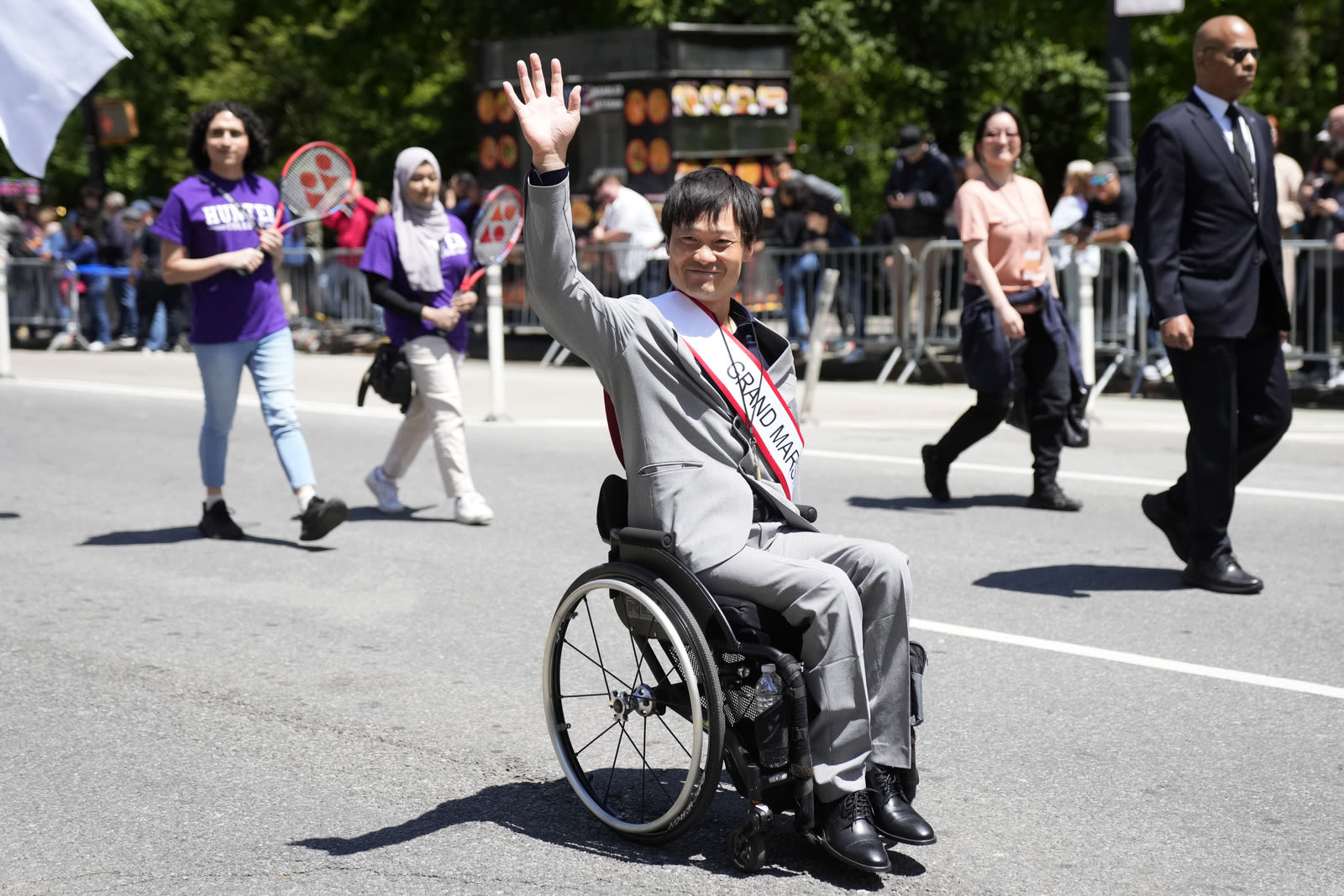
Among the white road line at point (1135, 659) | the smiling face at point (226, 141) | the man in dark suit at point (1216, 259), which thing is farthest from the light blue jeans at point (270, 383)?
the man in dark suit at point (1216, 259)

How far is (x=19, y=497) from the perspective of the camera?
955cm

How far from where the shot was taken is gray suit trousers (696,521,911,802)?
12.6 ft

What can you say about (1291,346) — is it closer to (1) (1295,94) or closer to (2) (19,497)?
(2) (19,497)

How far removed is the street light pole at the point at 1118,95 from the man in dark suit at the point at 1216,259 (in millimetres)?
7931

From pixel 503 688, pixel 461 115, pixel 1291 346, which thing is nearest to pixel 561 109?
pixel 503 688

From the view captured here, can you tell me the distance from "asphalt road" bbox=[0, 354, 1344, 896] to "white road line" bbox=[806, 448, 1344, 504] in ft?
0.17

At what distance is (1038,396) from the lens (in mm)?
8617

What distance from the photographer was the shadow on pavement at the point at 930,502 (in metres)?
8.98

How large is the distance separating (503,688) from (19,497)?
5.04m

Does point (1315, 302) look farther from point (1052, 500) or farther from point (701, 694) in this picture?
point (701, 694)

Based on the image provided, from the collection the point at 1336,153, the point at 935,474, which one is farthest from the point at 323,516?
the point at 1336,153

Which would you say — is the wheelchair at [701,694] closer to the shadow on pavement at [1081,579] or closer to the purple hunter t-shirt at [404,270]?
the shadow on pavement at [1081,579]

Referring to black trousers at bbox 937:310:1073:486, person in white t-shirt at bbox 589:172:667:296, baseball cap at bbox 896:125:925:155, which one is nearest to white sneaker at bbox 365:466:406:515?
black trousers at bbox 937:310:1073:486

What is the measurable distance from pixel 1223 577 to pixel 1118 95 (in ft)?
27.9
